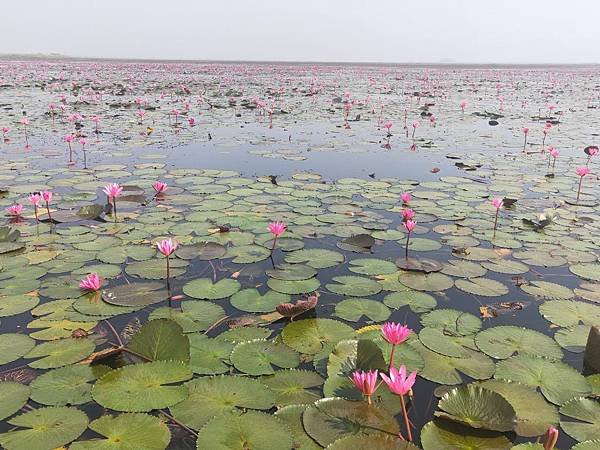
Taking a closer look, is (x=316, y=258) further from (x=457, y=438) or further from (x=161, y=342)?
(x=457, y=438)

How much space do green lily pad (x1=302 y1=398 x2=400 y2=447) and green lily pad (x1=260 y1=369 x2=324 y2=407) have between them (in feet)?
0.46

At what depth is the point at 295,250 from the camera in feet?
11.9

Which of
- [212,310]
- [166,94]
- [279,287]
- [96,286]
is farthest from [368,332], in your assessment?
[166,94]

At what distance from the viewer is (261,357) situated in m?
2.26

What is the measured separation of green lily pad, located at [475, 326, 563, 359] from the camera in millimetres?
2322

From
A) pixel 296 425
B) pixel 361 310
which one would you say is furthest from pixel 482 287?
pixel 296 425

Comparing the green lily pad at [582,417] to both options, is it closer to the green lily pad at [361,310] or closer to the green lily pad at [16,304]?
the green lily pad at [361,310]

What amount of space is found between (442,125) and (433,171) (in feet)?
18.5

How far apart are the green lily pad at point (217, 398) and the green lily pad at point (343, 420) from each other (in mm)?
230

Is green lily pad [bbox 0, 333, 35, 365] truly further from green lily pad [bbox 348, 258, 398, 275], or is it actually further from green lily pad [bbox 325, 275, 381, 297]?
green lily pad [bbox 348, 258, 398, 275]

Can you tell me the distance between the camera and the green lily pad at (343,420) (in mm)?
1728

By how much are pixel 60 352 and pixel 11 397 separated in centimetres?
35

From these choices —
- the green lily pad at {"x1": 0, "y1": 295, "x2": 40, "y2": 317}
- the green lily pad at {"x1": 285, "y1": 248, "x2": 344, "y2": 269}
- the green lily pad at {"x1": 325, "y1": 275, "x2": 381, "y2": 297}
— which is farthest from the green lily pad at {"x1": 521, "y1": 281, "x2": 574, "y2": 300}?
the green lily pad at {"x1": 0, "y1": 295, "x2": 40, "y2": 317}

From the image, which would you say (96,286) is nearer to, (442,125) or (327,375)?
(327,375)
